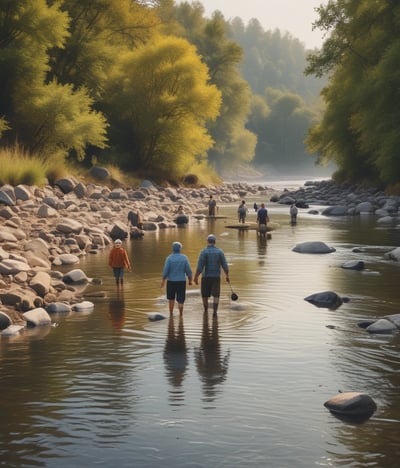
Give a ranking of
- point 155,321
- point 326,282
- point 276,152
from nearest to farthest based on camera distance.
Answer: point 155,321, point 326,282, point 276,152

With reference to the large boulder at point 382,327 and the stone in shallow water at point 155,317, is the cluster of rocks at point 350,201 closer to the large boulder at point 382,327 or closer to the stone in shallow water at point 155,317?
the large boulder at point 382,327

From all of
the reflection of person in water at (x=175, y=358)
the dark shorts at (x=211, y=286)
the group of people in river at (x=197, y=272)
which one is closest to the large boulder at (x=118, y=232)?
the group of people in river at (x=197, y=272)

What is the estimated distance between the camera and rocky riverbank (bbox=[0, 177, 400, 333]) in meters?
16.3

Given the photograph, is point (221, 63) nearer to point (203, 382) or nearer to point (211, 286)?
point (211, 286)

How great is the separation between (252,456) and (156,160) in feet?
171

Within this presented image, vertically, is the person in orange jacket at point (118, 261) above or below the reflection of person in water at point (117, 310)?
above

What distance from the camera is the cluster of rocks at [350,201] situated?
4472 cm

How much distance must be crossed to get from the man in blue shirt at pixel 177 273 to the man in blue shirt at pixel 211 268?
0.29 metres

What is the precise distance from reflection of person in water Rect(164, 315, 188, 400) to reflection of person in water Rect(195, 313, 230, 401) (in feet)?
0.82

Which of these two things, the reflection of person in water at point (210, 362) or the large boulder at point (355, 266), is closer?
the reflection of person in water at point (210, 362)

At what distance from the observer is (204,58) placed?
86.7 meters

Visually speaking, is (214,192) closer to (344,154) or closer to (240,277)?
(344,154)

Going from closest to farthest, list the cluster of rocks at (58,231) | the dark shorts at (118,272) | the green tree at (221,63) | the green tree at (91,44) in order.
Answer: the cluster of rocks at (58,231) → the dark shorts at (118,272) → the green tree at (91,44) → the green tree at (221,63)

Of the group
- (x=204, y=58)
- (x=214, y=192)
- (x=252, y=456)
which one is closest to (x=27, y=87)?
(x=214, y=192)
